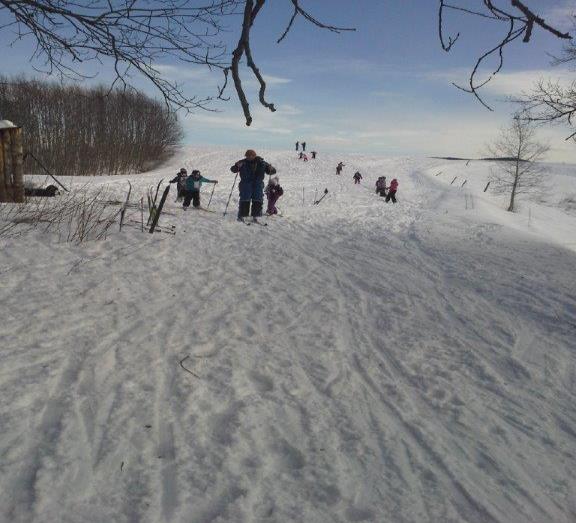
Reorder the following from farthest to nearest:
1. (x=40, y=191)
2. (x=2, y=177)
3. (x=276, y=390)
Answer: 1. (x=40, y=191)
2. (x=2, y=177)
3. (x=276, y=390)

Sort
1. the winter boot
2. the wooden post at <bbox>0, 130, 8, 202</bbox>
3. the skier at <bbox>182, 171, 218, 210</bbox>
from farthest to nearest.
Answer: the skier at <bbox>182, 171, 218, 210</bbox>
the winter boot
the wooden post at <bbox>0, 130, 8, 202</bbox>

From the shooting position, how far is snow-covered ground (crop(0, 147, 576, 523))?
2455mm

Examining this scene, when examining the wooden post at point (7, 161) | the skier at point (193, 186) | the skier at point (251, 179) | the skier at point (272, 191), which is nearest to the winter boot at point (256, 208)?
the skier at point (251, 179)

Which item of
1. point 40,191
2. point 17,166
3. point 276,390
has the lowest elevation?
point 276,390

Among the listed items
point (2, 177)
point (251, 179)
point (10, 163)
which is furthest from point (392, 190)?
point (2, 177)

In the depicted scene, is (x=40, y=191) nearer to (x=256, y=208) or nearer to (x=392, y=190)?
(x=256, y=208)

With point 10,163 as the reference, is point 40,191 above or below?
below

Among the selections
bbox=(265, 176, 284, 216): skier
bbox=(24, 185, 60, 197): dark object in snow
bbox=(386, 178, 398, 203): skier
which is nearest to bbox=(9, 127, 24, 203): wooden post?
bbox=(24, 185, 60, 197): dark object in snow

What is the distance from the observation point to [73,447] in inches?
107

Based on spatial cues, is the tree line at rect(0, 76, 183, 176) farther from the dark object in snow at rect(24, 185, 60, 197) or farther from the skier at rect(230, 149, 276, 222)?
the skier at rect(230, 149, 276, 222)

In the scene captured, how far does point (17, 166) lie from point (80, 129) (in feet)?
119

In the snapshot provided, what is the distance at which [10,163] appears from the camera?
410 inches

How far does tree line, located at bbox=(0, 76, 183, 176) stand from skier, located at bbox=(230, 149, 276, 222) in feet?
99.3

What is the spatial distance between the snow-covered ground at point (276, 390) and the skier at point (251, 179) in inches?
156
